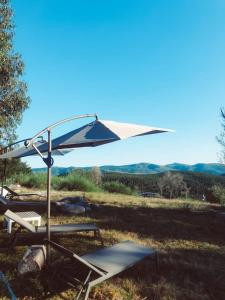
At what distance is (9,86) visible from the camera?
17.2 meters

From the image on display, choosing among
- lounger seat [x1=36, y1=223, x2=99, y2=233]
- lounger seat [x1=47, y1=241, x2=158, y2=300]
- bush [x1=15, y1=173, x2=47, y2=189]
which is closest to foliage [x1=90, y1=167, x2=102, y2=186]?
bush [x1=15, y1=173, x2=47, y2=189]

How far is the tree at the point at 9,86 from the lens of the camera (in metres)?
16.7

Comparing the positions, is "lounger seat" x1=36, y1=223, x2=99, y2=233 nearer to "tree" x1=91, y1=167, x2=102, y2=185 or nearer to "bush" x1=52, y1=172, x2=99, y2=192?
"bush" x1=52, y1=172, x2=99, y2=192

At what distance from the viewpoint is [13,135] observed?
58.2ft

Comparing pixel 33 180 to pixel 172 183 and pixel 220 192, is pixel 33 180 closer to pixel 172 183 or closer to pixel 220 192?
pixel 220 192

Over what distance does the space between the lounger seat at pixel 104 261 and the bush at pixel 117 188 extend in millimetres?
16055

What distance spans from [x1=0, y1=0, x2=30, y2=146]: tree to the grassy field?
338 inches

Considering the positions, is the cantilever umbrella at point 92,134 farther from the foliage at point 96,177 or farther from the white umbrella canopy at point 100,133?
the foliage at point 96,177

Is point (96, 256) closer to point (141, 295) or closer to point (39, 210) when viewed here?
point (141, 295)

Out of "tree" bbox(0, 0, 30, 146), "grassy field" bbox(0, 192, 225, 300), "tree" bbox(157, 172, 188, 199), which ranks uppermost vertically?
"tree" bbox(0, 0, 30, 146)

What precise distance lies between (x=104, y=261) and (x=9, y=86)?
14.5 meters

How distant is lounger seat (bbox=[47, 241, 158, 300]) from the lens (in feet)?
13.1

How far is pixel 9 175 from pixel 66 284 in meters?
17.5

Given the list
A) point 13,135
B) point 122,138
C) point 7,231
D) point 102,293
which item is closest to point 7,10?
point 13,135
